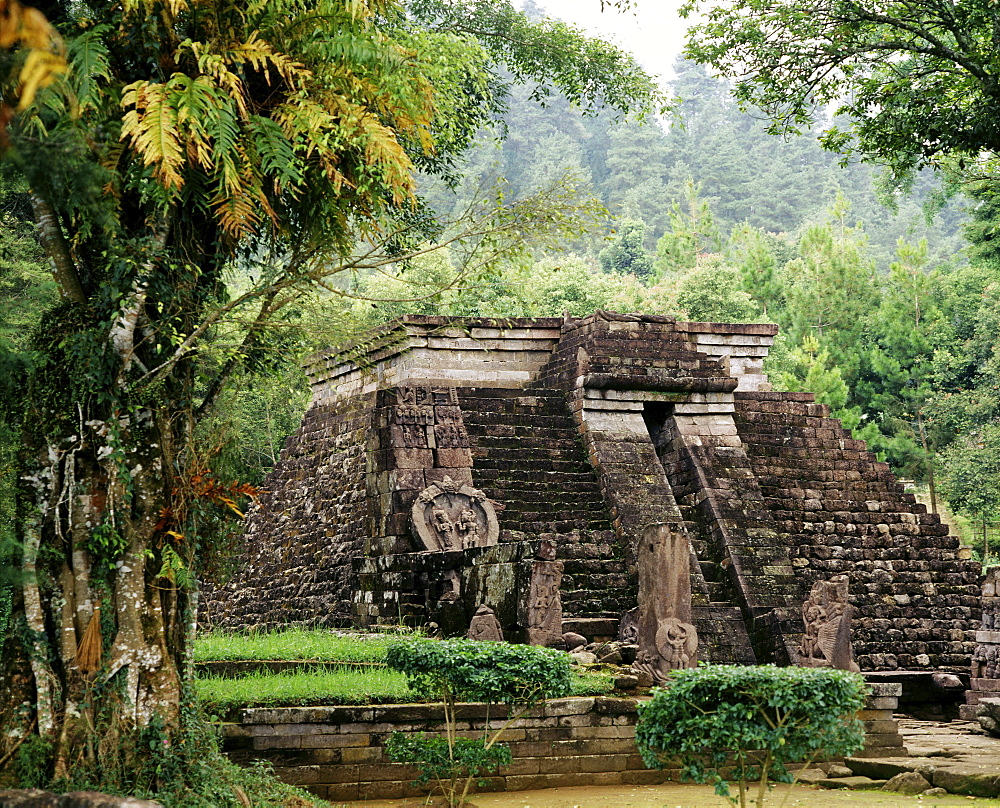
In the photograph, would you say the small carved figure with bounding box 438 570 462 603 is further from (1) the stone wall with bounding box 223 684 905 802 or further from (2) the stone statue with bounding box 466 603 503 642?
(1) the stone wall with bounding box 223 684 905 802

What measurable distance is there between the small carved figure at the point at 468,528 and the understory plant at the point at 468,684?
18.2ft

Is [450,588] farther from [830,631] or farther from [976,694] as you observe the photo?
[976,694]

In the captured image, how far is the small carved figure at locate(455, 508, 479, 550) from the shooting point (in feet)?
44.3

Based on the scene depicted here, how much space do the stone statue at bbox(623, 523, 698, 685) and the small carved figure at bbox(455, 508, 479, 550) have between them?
11.1 feet

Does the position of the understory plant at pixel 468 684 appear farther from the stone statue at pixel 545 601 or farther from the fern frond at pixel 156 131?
the fern frond at pixel 156 131

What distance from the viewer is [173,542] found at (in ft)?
22.3

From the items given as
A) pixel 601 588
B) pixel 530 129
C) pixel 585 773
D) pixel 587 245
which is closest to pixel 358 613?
pixel 601 588

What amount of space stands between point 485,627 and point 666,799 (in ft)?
9.51

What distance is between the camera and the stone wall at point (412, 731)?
795 centimetres

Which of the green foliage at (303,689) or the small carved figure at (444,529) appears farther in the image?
the small carved figure at (444,529)

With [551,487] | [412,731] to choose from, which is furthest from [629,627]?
[412,731]

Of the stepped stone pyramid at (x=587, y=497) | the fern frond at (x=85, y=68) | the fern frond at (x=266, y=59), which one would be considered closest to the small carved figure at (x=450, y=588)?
the stepped stone pyramid at (x=587, y=497)

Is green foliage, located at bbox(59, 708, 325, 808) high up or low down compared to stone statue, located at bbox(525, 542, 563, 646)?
down

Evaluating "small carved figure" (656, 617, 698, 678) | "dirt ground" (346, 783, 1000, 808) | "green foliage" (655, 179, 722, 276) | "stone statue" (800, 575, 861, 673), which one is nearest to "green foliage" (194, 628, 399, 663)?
"dirt ground" (346, 783, 1000, 808)
